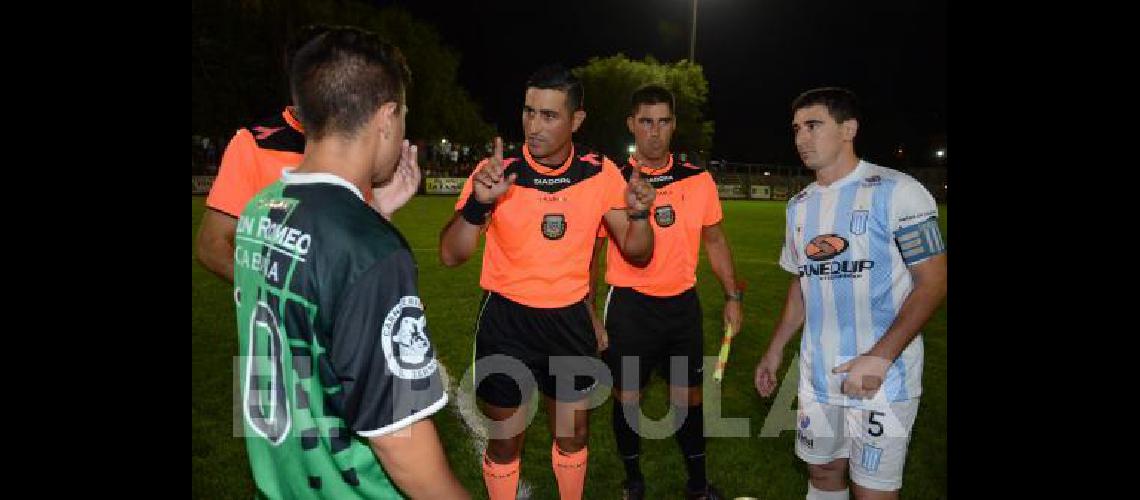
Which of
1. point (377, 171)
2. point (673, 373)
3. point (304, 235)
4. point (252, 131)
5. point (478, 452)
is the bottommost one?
point (478, 452)

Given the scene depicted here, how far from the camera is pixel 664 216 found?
4.62 metres

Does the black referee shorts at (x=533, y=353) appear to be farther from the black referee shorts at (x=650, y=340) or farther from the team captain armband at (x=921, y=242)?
the team captain armband at (x=921, y=242)

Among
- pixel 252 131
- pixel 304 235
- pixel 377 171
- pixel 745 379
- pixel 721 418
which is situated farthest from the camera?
pixel 745 379

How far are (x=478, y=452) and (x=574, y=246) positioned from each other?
6.85ft

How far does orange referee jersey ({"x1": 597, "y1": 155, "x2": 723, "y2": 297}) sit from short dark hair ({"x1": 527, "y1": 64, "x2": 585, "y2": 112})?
2.52 ft

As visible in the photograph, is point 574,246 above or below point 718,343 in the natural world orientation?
above

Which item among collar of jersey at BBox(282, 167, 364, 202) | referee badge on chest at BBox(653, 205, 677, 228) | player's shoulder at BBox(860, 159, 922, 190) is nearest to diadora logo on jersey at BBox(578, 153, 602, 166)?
referee badge on chest at BBox(653, 205, 677, 228)

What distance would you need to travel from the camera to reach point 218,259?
10.5 ft

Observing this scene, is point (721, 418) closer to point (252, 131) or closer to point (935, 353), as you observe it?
point (935, 353)

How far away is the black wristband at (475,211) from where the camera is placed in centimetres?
347

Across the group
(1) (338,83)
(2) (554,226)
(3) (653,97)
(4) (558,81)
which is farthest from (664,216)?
(1) (338,83)

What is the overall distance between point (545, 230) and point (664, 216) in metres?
1.16

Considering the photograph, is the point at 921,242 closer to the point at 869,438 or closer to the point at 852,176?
the point at 852,176

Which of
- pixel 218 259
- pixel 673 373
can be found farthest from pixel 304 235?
pixel 673 373
